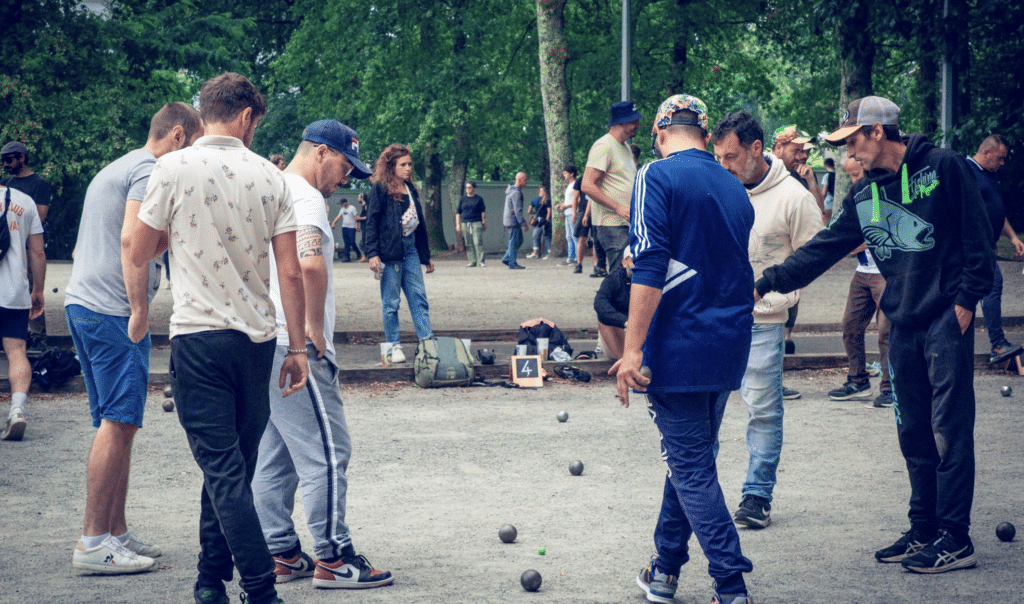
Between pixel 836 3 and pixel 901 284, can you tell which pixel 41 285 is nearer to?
pixel 901 284

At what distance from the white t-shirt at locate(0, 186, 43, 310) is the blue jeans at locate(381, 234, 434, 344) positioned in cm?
368

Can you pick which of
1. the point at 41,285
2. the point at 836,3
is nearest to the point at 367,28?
the point at 836,3

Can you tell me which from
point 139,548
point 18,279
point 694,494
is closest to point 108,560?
point 139,548

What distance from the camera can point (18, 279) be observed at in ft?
24.8

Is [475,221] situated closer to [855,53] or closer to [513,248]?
[513,248]

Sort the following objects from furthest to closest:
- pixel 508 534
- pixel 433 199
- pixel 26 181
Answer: pixel 433 199 < pixel 26 181 < pixel 508 534

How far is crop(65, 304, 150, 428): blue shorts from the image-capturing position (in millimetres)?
4957

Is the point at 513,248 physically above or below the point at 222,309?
below

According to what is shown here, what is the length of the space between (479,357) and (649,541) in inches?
220

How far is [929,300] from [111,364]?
3.68m

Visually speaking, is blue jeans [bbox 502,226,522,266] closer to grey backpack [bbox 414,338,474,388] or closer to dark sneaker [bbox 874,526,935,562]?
grey backpack [bbox 414,338,474,388]

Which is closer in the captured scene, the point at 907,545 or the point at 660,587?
the point at 660,587

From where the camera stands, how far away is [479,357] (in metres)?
10.8

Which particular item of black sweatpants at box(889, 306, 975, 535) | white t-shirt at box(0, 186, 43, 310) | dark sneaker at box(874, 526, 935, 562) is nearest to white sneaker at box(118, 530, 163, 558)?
white t-shirt at box(0, 186, 43, 310)
